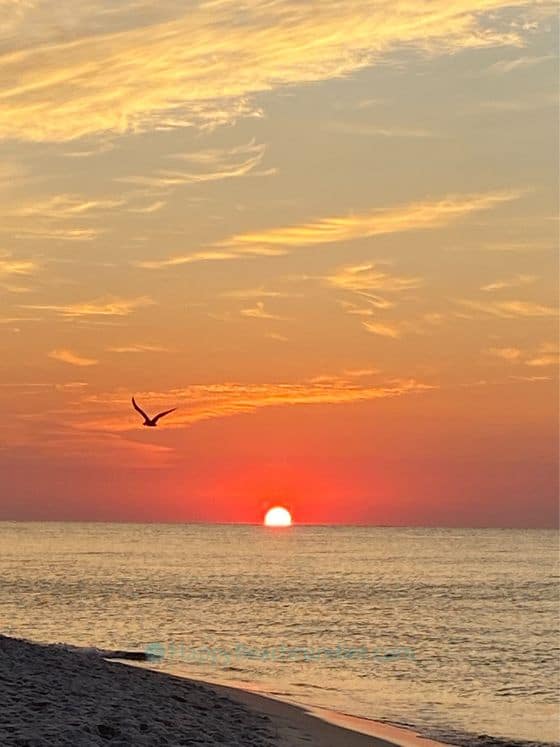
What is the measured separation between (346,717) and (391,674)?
12.9 metres

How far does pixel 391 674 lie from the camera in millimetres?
44719

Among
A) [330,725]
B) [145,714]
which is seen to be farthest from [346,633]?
[145,714]

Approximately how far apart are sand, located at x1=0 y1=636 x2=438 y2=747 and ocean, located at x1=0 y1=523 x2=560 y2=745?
4.53 m

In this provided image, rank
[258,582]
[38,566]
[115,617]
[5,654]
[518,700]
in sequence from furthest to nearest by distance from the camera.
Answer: [38,566] → [258,582] → [115,617] → [518,700] → [5,654]

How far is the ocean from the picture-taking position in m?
37.7

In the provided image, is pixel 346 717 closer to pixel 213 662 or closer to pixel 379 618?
pixel 213 662

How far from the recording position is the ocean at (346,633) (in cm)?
3769

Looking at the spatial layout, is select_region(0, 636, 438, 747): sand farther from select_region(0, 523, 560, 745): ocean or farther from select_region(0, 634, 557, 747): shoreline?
select_region(0, 523, 560, 745): ocean

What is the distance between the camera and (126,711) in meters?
23.8

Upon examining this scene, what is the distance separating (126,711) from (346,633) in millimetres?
38754

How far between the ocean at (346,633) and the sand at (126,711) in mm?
4531

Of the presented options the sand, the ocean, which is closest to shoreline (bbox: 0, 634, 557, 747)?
the sand

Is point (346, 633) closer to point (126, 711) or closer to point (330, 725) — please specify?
point (330, 725)

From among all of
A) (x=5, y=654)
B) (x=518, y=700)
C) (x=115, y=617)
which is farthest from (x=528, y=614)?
(x=5, y=654)
